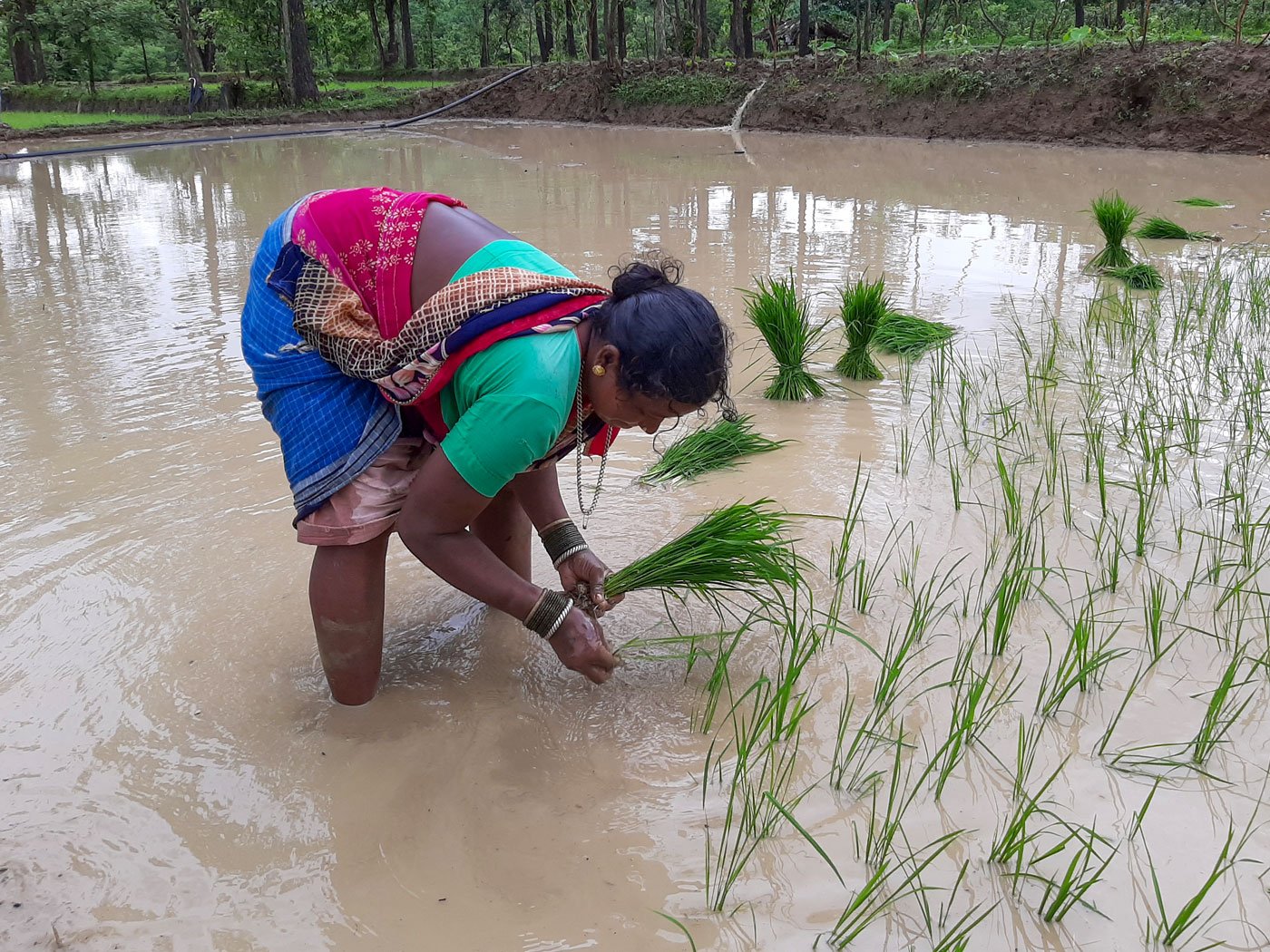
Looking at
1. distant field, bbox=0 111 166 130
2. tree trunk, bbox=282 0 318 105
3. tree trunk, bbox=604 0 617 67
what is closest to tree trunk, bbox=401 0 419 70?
tree trunk, bbox=282 0 318 105

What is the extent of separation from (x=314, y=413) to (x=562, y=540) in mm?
545

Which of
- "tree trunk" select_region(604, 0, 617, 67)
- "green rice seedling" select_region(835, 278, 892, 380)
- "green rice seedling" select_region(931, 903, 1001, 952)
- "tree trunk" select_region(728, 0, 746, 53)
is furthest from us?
"tree trunk" select_region(728, 0, 746, 53)

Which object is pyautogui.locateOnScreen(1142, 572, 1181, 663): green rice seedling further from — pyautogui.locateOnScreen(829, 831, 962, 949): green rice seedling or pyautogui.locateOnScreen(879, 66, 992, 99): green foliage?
pyautogui.locateOnScreen(879, 66, 992, 99): green foliage

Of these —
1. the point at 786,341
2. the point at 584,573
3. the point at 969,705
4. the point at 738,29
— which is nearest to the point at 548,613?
the point at 584,573

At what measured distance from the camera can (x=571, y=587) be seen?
6.51 feet

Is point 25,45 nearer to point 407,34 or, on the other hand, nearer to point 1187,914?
point 407,34

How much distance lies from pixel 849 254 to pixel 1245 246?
225cm

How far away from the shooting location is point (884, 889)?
1.43m

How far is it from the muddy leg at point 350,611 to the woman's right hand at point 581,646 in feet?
1.17

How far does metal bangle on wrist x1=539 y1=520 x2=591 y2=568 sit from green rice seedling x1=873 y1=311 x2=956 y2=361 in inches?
85.8

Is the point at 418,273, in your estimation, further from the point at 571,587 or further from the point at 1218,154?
the point at 1218,154

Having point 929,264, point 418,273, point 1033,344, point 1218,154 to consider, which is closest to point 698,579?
point 418,273

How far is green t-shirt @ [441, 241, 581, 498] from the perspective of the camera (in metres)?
1.50

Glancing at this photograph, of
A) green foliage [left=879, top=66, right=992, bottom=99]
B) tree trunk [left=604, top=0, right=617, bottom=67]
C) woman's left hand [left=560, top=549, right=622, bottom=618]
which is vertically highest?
tree trunk [left=604, top=0, right=617, bottom=67]
